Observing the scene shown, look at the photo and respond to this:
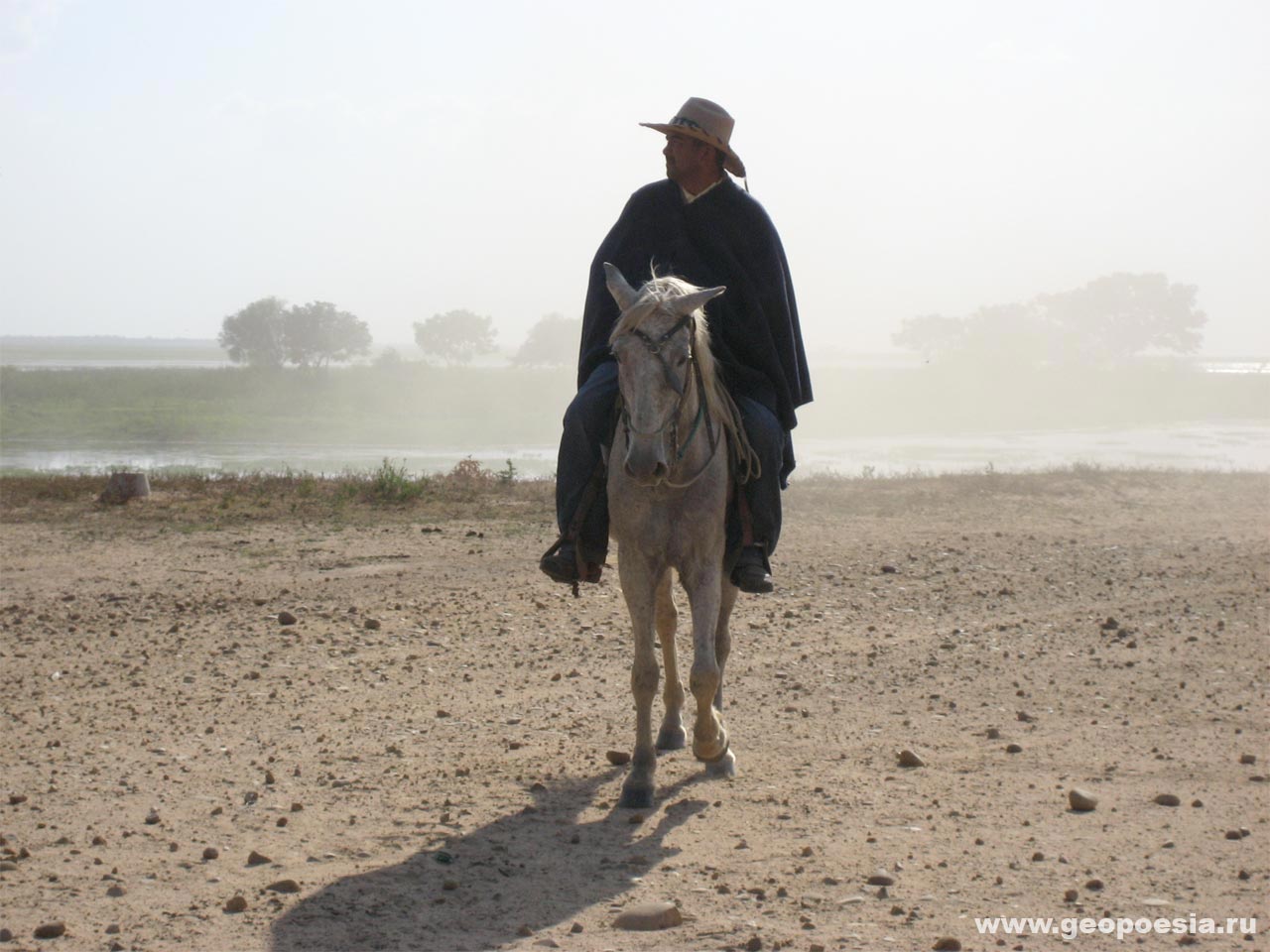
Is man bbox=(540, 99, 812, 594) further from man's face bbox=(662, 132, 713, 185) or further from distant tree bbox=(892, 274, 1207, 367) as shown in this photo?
distant tree bbox=(892, 274, 1207, 367)

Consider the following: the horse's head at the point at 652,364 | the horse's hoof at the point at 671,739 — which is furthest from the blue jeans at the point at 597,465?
the horse's hoof at the point at 671,739

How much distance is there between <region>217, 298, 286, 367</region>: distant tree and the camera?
78.6m

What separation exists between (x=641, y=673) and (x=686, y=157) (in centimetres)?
259

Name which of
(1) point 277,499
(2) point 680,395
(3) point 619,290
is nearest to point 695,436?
(2) point 680,395

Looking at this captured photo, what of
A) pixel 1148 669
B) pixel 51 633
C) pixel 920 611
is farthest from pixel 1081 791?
pixel 51 633

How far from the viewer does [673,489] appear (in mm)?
6312

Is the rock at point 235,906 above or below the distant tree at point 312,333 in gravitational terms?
below

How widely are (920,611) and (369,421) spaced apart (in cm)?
3472

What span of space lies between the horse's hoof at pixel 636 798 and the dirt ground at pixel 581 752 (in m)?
0.14

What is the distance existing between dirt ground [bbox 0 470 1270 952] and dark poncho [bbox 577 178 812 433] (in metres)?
1.99

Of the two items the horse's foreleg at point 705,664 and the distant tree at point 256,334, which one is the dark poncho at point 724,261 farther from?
the distant tree at point 256,334

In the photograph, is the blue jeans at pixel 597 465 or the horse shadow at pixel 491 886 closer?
the horse shadow at pixel 491 886

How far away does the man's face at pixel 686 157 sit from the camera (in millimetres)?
7016

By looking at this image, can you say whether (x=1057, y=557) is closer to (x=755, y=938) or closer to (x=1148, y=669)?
(x=1148, y=669)
